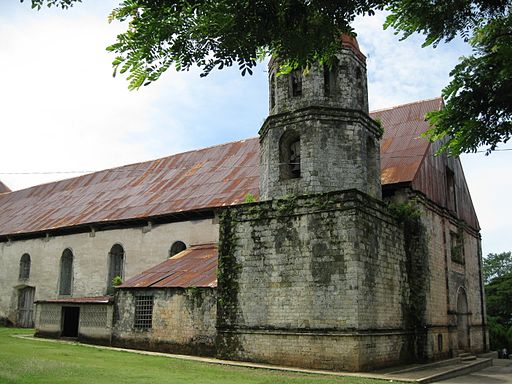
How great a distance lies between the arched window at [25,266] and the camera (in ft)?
95.7

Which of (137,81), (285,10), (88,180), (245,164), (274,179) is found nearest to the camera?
(285,10)

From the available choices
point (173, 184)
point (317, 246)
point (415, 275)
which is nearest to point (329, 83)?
point (317, 246)

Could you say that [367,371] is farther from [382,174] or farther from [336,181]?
[382,174]

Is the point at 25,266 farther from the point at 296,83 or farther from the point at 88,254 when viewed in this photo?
the point at 296,83

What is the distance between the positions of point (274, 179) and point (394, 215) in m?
4.29

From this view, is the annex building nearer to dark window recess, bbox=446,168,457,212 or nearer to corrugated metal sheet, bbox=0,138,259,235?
dark window recess, bbox=446,168,457,212

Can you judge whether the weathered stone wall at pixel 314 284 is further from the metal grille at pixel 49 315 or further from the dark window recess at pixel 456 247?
the metal grille at pixel 49 315

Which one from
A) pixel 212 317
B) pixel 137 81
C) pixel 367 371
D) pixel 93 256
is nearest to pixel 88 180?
pixel 93 256

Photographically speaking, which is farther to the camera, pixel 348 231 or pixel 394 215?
pixel 394 215

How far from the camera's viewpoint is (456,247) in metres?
21.8

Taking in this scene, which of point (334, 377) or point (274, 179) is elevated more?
point (274, 179)

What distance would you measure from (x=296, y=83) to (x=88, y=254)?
48.5ft

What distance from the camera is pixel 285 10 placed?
473 cm

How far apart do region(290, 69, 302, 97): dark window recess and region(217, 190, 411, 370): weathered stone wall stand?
3784mm
